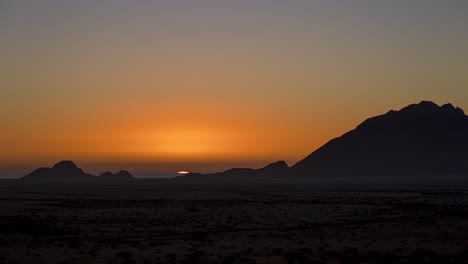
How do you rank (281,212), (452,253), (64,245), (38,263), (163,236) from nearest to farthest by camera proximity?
1. (38,263)
2. (452,253)
3. (64,245)
4. (163,236)
5. (281,212)

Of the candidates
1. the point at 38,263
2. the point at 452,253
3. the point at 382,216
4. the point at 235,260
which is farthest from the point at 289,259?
the point at 382,216

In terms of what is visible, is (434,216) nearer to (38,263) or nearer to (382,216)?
(382,216)

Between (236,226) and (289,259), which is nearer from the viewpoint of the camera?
(289,259)

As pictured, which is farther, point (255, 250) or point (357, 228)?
point (357, 228)

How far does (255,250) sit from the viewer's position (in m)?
30.0

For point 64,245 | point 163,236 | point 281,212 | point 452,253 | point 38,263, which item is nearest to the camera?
point 38,263

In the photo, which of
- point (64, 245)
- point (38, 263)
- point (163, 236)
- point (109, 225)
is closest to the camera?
point (38, 263)

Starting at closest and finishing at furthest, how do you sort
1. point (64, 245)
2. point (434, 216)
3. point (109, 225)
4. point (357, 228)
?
1. point (64, 245)
2. point (357, 228)
3. point (109, 225)
4. point (434, 216)

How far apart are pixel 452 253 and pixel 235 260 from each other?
1123 centimetres

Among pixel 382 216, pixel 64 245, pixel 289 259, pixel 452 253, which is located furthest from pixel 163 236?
pixel 382 216

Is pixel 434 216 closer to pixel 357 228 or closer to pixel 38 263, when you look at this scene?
pixel 357 228

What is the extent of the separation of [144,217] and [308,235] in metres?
18.7

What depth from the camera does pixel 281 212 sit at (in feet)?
Answer: 179

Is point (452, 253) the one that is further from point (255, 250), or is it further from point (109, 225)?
point (109, 225)
